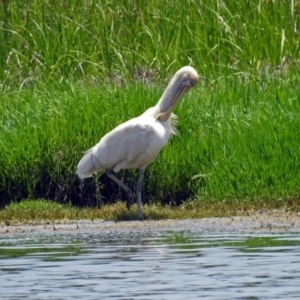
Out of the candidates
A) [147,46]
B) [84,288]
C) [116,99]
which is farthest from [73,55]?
[84,288]

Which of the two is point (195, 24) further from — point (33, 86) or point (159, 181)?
point (159, 181)

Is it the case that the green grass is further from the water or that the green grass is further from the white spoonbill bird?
the water

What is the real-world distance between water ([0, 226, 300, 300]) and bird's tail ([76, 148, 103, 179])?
1197 mm

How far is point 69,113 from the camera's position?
12.9 m

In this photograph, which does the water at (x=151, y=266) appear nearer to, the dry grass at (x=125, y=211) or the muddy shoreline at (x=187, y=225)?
the muddy shoreline at (x=187, y=225)

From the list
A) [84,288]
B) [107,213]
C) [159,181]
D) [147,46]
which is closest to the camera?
[84,288]

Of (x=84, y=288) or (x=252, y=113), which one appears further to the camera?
(x=252, y=113)

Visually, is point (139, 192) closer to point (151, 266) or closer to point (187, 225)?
point (187, 225)

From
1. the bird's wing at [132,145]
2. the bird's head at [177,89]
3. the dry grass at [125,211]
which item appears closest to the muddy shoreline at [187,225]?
the dry grass at [125,211]

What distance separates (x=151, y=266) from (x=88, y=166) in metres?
3.40

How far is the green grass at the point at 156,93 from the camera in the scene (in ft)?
40.0

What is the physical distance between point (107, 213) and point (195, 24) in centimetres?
524

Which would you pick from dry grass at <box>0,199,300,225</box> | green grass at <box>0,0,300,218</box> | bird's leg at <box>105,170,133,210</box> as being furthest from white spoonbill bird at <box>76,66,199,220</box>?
green grass at <box>0,0,300,218</box>

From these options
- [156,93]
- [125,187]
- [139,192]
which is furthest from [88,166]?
[156,93]
